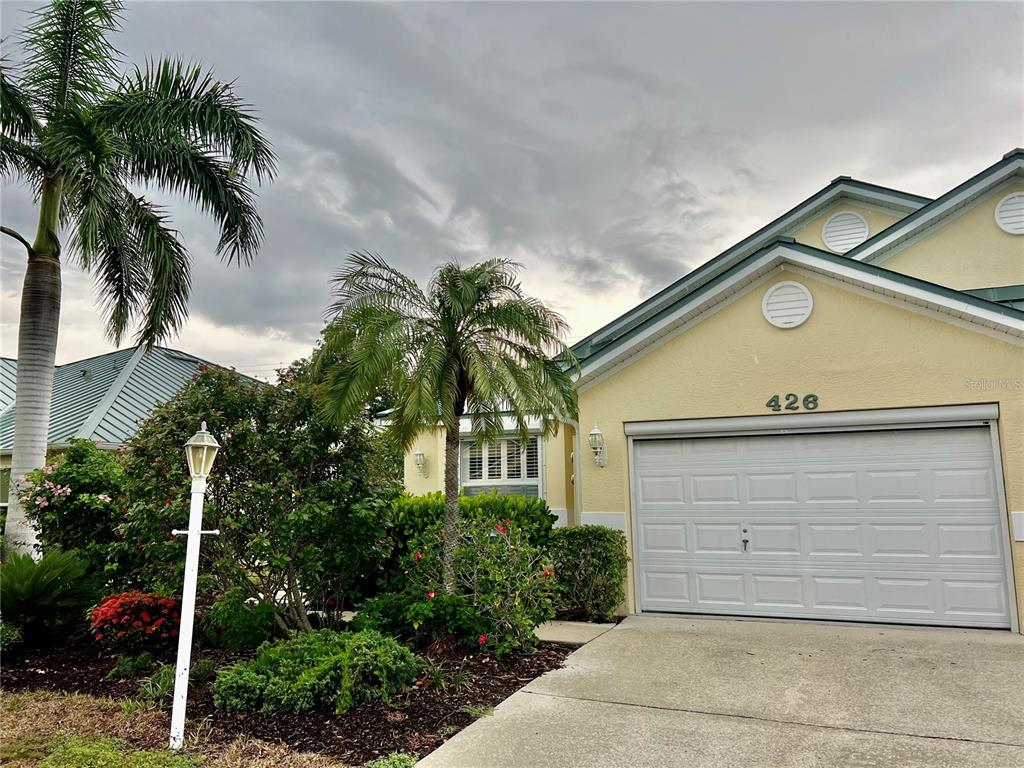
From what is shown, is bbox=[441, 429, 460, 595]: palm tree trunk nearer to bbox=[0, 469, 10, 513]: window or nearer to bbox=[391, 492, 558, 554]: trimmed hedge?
bbox=[391, 492, 558, 554]: trimmed hedge

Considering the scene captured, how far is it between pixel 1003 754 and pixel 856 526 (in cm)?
414

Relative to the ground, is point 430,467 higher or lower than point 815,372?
lower

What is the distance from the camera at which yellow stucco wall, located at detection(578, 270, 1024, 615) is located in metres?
7.66

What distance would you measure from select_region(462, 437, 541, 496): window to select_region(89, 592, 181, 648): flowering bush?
666 cm

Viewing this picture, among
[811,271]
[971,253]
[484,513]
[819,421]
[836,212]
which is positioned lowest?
[484,513]

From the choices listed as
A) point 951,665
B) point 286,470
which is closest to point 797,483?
point 951,665

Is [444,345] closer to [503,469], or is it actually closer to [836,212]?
[503,469]

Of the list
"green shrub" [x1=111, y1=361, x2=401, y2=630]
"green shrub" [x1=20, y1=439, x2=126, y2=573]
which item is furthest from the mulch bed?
"green shrub" [x1=20, y1=439, x2=126, y2=573]

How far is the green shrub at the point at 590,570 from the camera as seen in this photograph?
859 centimetres

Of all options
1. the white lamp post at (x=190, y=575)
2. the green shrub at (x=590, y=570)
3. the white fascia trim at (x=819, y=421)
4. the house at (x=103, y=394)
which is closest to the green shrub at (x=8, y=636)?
the white lamp post at (x=190, y=575)

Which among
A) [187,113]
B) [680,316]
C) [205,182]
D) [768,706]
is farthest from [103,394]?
[768,706]

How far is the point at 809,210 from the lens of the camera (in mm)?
13109

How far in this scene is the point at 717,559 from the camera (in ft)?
28.5

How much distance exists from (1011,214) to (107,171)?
1401cm
